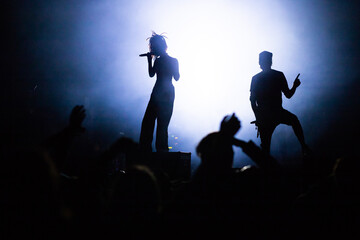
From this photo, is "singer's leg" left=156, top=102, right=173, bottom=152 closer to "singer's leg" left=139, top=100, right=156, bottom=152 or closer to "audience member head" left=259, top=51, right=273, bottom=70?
"singer's leg" left=139, top=100, right=156, bottom=152

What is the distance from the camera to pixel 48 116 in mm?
14219

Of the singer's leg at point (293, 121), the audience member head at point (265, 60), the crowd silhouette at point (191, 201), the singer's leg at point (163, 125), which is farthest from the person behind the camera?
the audience member head at point (265, 60)

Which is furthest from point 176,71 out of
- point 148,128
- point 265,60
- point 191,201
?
point 191,201

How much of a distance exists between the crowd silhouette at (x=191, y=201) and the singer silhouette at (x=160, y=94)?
2.32 meters

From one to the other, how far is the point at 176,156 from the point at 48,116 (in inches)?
465

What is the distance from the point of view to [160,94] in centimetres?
554

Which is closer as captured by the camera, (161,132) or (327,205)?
(327,205)

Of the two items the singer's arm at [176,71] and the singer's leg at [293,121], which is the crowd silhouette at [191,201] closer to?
the singer's leg at [293,121]

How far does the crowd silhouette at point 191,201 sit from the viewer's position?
1.91 metres

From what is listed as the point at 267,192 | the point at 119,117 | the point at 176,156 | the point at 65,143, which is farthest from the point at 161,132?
the point at 119,117

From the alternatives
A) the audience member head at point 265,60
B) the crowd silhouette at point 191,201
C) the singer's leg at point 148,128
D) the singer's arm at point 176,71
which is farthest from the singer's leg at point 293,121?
the singer's leg at point 148,128

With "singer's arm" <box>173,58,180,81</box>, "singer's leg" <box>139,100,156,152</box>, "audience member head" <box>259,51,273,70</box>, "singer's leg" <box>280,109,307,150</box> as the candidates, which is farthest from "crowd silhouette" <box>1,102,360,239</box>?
"audience member head" <box>259,51,273,70</box>

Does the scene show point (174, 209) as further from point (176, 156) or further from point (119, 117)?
point (119, 117)

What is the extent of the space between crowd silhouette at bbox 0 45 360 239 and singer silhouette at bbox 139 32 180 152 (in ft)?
7.62
